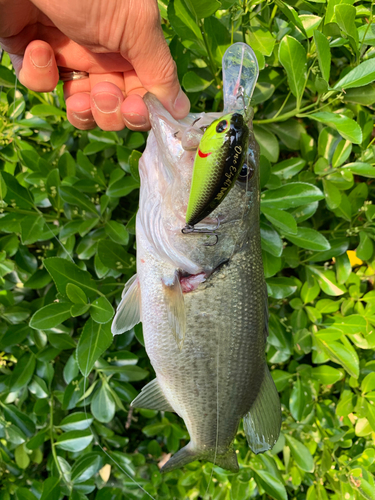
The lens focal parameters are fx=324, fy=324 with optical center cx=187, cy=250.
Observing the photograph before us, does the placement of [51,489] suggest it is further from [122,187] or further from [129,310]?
[122,187]

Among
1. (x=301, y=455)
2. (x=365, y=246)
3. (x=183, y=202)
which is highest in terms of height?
(x=183, y=202)

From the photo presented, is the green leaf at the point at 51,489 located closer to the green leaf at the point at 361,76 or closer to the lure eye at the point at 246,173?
the lure eye at the point at 246,173

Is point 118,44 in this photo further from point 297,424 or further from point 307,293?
point 297,424

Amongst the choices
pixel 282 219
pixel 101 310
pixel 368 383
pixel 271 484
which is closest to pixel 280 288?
pixel 282 219

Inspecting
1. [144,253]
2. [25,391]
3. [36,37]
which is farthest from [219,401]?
[36,37]

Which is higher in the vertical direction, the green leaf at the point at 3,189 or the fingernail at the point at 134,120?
the fingernail at the point at 134,120

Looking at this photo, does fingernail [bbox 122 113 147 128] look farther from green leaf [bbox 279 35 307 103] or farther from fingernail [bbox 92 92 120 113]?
green leaf [bbox 279 35 307 103]

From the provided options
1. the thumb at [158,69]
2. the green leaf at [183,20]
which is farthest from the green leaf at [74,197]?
the green leaf at [183,20]
